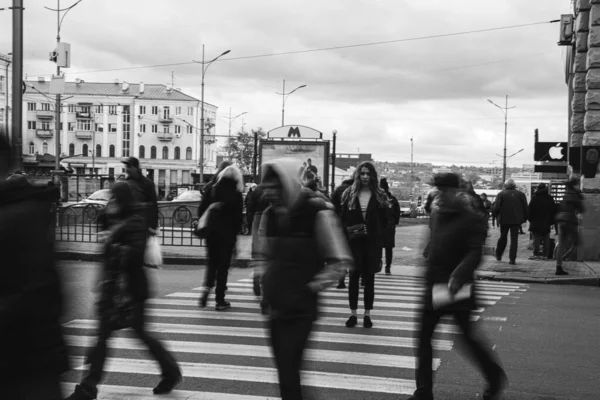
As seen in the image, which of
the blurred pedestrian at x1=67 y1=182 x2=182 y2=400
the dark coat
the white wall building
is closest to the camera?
the blurred pedestrian at x1=67 y1=182 x2=182 y2=400

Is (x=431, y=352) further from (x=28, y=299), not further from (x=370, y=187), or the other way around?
(x=370, y=187)

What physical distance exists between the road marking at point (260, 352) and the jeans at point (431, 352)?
1347 millimetres

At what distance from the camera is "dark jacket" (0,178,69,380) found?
126 inches

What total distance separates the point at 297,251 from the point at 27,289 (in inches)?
67.4

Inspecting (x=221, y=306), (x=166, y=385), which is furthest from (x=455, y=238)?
(x=221, y=306)

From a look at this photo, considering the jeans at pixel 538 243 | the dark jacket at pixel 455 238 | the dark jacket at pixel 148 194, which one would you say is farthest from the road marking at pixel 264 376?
the jeans at pixel 538 243

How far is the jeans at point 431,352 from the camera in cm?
573

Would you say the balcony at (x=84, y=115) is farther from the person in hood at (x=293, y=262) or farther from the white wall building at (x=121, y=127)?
the person in hood at (x=293, y=262)

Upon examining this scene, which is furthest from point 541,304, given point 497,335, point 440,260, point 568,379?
point 440,260

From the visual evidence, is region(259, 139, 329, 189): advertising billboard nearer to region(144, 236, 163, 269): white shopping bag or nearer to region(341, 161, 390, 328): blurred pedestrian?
Answer: region(341, 161, 390, 328): blurred pedestrian

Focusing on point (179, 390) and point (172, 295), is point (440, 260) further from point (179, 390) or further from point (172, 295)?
point (172, 295)

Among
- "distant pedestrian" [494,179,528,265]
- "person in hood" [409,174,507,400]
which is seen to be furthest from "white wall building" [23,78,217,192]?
"person in hood" [409,174,507,400]

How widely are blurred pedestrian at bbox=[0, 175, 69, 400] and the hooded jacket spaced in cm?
144

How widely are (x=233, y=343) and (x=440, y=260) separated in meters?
3.09
